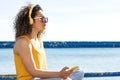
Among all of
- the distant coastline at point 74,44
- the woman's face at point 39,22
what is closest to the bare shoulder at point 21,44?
the woman's face at point 39,22

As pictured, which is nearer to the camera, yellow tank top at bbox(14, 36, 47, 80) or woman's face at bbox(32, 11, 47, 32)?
yellow tank top at bbox(14, 36, 47, 80)

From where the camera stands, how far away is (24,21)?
337 cm

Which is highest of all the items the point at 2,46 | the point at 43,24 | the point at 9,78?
the point at 43,24

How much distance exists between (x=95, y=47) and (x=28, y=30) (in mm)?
1109

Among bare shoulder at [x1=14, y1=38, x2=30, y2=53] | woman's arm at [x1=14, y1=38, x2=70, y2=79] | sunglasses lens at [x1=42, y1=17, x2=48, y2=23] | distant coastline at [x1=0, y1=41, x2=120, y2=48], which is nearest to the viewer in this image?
woman's arm at [x1=14, y1=38, x2=70, y2=79]

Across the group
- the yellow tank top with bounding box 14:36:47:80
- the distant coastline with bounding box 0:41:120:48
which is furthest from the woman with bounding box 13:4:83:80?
the distant coastline with bounding box 0:41:120:48

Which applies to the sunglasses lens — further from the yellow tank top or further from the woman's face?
the yellow tank top

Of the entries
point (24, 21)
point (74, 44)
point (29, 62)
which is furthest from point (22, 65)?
point (74, 44)

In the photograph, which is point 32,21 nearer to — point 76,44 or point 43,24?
point 43,24

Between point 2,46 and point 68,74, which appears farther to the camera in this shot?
point 2,46

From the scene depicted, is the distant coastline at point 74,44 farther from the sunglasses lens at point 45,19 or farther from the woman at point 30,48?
the sunglasses lens at point 45,19

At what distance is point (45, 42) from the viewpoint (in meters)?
4.19

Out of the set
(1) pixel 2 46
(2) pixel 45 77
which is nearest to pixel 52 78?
(2) pixel 45 77

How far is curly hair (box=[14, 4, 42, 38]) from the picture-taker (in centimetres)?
335
